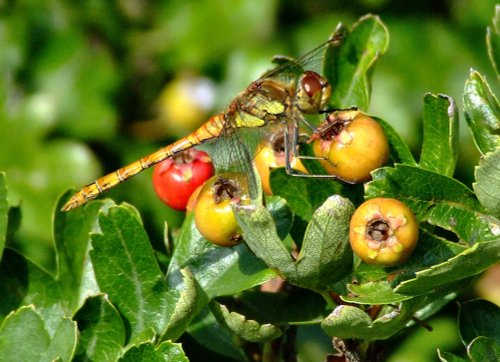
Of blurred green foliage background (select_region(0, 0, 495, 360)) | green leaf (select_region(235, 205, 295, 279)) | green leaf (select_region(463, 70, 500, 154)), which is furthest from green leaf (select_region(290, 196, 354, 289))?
blurred green foliage background (select_region(0, 0, 495, 360))

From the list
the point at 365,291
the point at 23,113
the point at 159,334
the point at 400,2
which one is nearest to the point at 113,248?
the point at 159,334

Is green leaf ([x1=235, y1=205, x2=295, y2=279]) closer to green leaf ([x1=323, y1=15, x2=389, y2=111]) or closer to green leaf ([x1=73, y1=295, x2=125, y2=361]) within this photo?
green leaf ([x1=73, y1=295, x2=125, y2=361])

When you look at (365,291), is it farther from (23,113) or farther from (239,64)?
(239,64)

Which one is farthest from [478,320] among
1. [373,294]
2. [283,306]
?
[283,306]

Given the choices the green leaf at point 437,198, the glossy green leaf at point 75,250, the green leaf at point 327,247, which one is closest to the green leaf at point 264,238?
the green leaf at point 327,247

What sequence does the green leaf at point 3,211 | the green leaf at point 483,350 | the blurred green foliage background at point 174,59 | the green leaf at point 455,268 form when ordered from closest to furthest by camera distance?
1. the green leaf at point 455,268
2. the green leaf at point 483,350
3. the green leaf at point 3,211
4. the blurred green foliage background at point 174,59

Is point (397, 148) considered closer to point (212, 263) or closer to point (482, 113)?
point (482, 113)

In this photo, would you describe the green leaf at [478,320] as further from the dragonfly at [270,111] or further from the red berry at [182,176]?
the red berry at [182,176]

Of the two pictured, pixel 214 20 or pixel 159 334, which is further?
pixel 214 20
